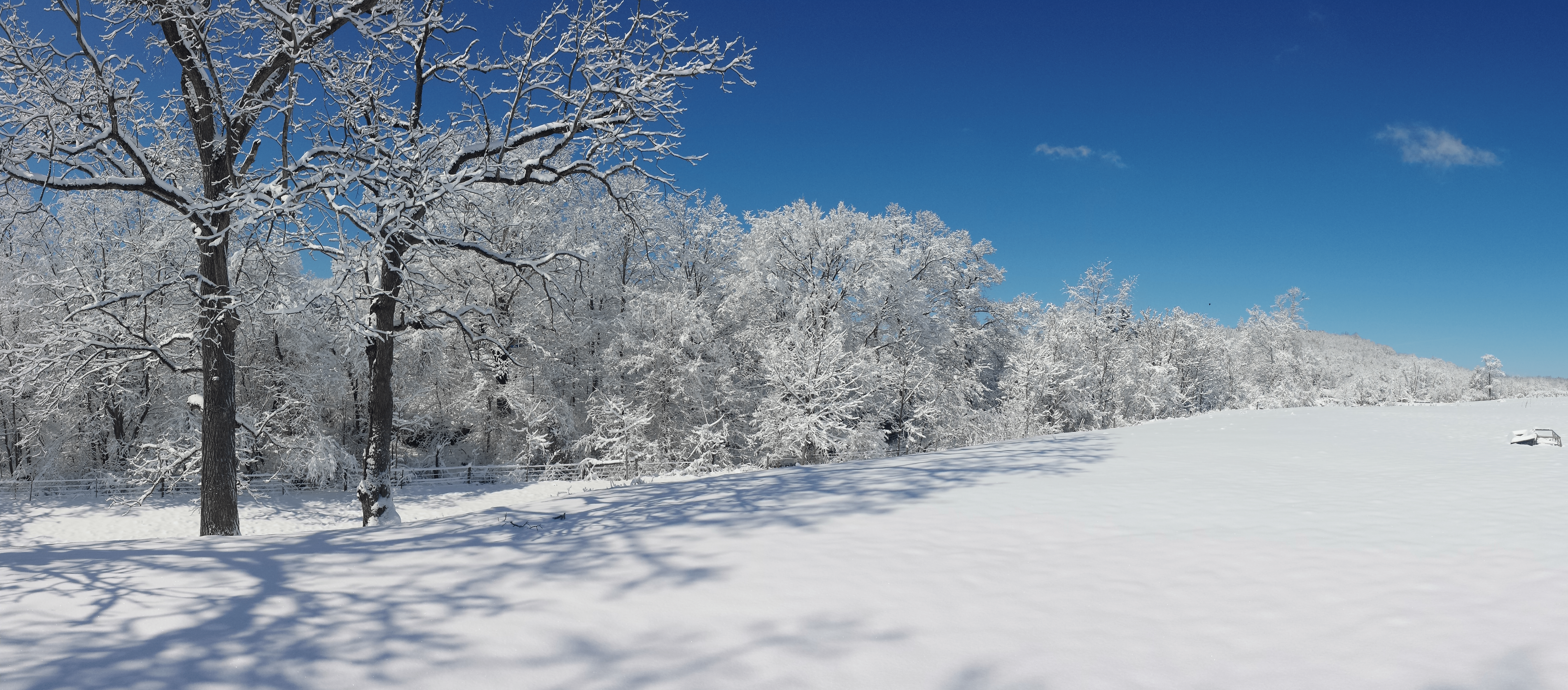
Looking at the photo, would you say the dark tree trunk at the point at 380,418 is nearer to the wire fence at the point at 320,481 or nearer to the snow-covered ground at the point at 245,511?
the snow-covered ground at the point at 245,511

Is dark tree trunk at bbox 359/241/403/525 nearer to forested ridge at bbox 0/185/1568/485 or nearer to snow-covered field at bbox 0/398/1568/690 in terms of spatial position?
snow-covered field at bbox 0/398/1568/690

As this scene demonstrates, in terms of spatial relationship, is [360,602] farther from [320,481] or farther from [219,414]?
[320,481]

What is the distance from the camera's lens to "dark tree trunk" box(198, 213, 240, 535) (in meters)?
7.84

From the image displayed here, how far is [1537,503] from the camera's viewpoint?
5.58 m

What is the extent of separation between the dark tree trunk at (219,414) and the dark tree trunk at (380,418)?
1330 mm

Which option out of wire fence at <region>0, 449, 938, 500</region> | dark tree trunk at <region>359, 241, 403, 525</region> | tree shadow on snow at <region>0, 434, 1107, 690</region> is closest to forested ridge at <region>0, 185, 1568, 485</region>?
wire fence at <region>0, 449, 938, 500</region>

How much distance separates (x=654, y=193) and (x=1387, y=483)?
67.2 ft

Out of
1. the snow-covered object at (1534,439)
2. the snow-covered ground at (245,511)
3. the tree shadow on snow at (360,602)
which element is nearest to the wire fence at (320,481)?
the snow-covered ground at (245,511)

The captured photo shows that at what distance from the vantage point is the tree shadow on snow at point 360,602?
2699mm

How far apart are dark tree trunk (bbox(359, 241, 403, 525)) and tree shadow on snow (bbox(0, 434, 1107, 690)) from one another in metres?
3.45

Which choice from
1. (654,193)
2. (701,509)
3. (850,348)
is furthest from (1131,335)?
(701,509)

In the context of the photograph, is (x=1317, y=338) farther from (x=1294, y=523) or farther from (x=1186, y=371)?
(x=1294, y=523)

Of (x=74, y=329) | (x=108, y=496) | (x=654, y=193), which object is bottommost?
(x=108, y=496)

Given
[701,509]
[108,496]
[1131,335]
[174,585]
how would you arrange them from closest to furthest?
1. [174,585]
2. [701,509]
3. [108,496]
4. [1131,335]
